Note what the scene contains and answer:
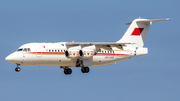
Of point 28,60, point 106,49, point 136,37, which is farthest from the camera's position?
point 136,37

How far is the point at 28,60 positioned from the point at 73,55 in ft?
11.5

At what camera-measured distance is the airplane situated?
30.5 meters

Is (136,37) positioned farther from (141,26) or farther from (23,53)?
(23,53)

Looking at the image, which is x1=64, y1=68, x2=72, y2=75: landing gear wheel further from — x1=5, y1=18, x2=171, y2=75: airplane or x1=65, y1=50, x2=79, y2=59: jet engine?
x1=65, y1=50, x2=79, y2=59: jet engine

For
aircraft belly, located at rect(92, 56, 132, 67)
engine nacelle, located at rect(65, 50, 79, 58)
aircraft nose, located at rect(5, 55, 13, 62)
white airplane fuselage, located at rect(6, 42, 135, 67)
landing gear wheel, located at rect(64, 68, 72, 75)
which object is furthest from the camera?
landing gear wheel, located at rect(64, 68, 72, 75)

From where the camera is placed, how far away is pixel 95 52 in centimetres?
3181

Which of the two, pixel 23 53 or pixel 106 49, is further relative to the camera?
pixel 106 49

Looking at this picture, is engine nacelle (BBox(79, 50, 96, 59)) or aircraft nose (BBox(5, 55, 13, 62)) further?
engine nacelle (BBox(79, 50, 96, 59))

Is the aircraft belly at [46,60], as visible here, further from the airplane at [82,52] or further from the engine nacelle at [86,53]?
the engine nacelle at [86,53]

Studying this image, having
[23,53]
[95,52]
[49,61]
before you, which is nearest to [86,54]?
[95,52]

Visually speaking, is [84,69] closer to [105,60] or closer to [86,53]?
[86,53]

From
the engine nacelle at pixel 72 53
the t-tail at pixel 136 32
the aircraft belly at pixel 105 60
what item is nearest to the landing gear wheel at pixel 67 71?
the aircraft belly at pixel 105 60

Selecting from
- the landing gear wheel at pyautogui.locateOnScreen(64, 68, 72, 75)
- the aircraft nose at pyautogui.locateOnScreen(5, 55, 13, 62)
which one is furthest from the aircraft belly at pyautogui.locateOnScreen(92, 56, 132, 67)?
the aircraft nose at pyautogui.locateOnScreen(5, 55, 13, 62)

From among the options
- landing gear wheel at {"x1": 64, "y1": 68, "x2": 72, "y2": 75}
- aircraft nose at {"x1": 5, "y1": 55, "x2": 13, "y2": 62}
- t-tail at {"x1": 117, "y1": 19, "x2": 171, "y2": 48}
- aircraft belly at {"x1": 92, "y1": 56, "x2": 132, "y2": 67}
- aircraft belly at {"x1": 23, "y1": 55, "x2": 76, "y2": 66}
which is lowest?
landing gear wheel at {"x1": 64, "y1": 68, "x2": 72, "y2": 75}
